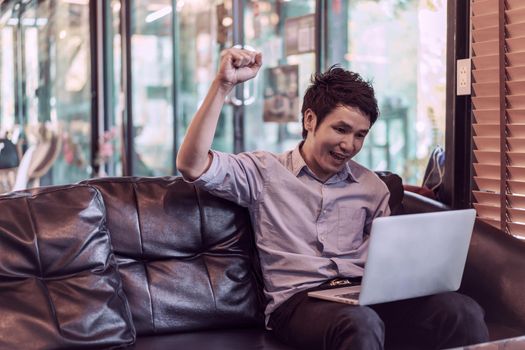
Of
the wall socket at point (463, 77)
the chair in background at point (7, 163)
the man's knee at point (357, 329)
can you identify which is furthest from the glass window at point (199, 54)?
the man's knee at point (357, 329)

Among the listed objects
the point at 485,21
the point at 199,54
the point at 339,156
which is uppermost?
the point at 199,54

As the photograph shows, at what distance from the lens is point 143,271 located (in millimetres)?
2373

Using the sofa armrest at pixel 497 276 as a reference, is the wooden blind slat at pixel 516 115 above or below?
above

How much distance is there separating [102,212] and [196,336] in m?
0.44

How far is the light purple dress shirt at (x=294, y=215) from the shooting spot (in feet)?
7.77

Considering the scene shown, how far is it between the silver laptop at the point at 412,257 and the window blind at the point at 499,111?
26.4 inches

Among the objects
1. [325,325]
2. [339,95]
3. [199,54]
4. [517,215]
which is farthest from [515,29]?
[199,54]

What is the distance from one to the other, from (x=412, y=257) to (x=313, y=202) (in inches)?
19.0

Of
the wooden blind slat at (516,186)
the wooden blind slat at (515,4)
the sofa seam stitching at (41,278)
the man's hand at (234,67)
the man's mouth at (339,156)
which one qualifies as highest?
the wooden blind slat at (515,4)

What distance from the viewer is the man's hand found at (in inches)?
88.2

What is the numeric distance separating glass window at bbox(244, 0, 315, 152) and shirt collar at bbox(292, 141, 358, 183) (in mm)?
2571

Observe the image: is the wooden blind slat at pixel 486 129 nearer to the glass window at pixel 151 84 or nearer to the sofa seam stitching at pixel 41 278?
the sofa seam stitching at pixel 41 278

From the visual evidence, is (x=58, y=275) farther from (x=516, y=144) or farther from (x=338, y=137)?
(x=516, y=144)

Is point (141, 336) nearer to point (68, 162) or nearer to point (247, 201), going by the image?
point (247, 201)
